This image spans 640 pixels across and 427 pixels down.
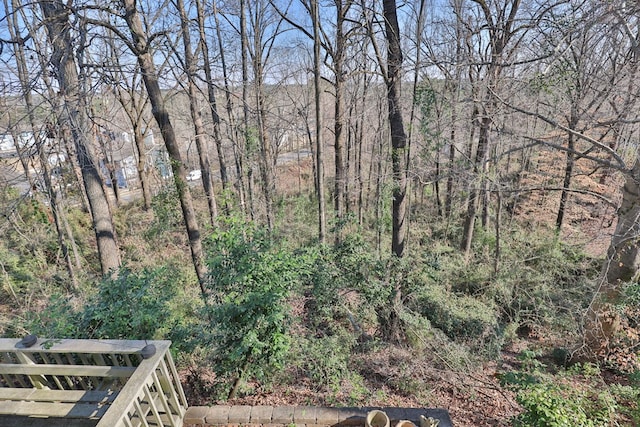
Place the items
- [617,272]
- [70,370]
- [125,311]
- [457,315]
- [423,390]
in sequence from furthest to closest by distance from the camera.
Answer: [457,315] → [617,272] → [423,390] → [125,311] → [70,370]

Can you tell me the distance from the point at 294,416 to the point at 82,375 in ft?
6.39

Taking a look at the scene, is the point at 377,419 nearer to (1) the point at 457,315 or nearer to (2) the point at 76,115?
(1) the point at 457,315

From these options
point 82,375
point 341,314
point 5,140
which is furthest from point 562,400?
point 5,140

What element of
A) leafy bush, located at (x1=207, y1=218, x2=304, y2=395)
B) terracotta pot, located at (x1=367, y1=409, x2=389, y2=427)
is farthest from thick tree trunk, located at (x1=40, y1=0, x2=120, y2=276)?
terracotta pot, located at (x1=367, y1=409, x2=389, y2=427)

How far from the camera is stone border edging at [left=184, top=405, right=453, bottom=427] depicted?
305 centimetres

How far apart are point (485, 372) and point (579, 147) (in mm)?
9563

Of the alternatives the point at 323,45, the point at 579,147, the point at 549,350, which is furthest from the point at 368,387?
the point at 579,147

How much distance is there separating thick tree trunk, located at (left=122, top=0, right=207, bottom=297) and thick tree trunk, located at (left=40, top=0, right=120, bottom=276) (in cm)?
79

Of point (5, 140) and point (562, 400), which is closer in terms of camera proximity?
point (562, 400)

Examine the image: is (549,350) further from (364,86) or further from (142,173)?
(142,173)

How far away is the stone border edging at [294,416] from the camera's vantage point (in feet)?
10.0

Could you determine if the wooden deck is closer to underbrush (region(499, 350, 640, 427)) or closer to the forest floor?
the forest floor

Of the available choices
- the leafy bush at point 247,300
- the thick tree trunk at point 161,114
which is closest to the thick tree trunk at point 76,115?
the thick tree trunk at point 161,114

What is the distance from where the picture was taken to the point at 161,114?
502cm
